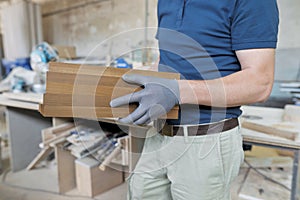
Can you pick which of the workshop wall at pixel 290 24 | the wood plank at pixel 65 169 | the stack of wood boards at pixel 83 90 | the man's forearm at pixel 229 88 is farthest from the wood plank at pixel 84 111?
the workshop wall at pixel 290 24

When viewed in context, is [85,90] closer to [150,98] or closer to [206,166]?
[150,98]

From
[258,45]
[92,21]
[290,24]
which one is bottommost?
[258,45]

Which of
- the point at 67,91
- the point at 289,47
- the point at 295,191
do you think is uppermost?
the point at 289,47

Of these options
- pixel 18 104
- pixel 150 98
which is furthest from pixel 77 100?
pixel 18 104

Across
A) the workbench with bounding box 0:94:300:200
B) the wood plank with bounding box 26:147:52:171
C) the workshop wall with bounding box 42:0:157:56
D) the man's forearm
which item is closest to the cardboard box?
the wood plank with bounding box 26:147:52:171

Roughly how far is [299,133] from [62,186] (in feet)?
5.06

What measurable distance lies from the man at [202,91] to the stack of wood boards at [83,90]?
2cm

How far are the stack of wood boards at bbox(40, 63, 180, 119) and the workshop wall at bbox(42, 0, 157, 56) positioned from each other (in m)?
2.93

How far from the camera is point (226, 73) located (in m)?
0.71

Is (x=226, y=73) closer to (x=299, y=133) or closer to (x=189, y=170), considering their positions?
(x=189, y=170)

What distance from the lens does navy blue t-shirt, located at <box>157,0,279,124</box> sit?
0.62m

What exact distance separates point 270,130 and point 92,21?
4.11 meters

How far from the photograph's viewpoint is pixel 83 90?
607 mm

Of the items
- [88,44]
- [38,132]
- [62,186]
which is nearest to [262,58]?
[62,186]
